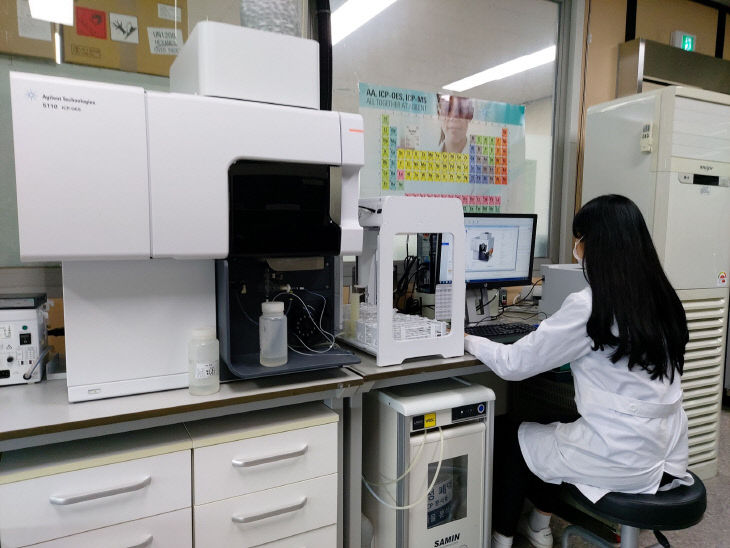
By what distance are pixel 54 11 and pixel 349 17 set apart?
1116mm

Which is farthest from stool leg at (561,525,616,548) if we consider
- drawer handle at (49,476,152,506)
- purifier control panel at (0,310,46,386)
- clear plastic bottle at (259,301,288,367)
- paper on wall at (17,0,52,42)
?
paper on wall at (17,0,52,42)

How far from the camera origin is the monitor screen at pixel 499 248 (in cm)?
214

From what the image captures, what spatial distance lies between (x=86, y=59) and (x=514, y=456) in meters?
1.97

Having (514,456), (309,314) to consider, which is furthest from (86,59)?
(514,456)

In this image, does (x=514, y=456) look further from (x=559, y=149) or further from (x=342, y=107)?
(x=559, y=149)

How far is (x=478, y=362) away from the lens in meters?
1.66

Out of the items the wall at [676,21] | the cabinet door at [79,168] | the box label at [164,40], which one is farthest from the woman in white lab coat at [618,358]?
the wall at [676,21]

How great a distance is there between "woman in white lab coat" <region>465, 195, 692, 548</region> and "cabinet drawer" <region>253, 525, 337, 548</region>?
2.32 feet

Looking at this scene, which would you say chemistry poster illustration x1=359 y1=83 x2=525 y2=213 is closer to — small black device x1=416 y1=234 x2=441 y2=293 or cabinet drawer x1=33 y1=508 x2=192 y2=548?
small black device x1=416 y1=234 x2=441 y2=293

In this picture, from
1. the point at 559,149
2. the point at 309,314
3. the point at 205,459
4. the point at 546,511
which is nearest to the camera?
the point at 205,459

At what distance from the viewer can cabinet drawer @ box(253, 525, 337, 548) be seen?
1.40m

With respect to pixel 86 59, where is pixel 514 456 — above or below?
below

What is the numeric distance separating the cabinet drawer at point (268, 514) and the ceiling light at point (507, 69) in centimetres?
189

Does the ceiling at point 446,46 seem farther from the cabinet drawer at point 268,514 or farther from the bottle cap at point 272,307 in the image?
the cabinet drawer at point 268,514
